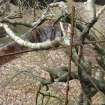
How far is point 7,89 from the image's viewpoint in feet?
Result: 23.8

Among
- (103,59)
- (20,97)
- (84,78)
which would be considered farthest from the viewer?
(20,97)

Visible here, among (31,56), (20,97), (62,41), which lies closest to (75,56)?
(62,41)

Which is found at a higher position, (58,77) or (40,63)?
(58,77)

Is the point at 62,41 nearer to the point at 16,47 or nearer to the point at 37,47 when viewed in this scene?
the point at 37,47

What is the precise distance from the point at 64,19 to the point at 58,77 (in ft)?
2.37

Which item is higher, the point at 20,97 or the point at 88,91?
the point at 88,91

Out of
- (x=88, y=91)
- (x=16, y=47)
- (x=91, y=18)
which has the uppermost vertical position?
(x=91, y=18)

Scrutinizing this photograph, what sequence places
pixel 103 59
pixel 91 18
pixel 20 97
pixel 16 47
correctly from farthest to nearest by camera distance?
1. pixel 16 47
2. pixel 20 97
3. pixel 103 59
4. pixel 91 18

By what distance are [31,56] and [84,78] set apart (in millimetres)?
4830

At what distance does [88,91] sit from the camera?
14.2 ft

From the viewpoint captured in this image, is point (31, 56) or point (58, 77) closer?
point (58, 77)

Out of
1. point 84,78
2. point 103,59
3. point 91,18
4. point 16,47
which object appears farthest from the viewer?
point 16,47

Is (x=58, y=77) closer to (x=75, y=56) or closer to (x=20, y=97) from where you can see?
(x=75, y=56)

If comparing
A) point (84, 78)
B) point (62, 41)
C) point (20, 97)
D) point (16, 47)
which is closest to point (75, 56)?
point (84, 78)
